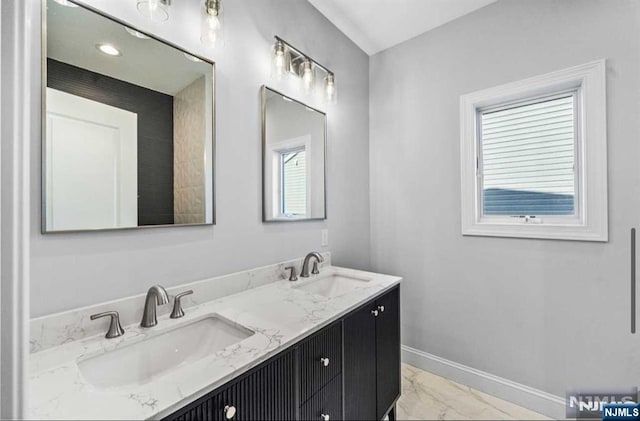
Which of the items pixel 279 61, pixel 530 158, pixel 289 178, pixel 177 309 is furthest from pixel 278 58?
pixel 530 158

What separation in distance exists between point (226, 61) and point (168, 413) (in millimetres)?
1389

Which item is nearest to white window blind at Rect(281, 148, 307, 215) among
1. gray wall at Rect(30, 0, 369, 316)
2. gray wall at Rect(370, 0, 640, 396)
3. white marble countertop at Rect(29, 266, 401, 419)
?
gray wall at Rect(30, 0, 369, 316)

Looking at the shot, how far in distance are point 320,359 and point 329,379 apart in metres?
0.12

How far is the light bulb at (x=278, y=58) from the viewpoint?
1558mm

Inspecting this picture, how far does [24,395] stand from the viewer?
0.50 m

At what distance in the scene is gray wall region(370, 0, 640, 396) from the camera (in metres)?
1.51

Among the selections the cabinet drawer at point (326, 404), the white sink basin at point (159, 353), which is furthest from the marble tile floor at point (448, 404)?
the white sink basin at point (159, 353)

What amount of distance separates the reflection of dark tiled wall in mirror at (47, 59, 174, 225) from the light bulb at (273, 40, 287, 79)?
2.07 feet

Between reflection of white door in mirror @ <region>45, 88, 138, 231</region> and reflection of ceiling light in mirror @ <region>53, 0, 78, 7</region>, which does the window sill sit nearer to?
reflection of white door in mirror @ <region>45, 88, 138, 231</region>

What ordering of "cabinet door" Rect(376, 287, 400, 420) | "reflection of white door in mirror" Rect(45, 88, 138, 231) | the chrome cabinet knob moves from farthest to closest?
"cabinet door" Rect(376, 287, 400, 420), "reflection of white door in mirror" Rect(45, 88, 138, 231), the chrome cabinet knob

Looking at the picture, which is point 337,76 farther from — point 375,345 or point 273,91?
point 375,345

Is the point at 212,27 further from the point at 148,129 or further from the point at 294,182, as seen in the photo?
the point at 294,182

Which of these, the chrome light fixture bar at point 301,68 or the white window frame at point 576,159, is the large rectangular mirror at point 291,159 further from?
the white window frame at point 576,159

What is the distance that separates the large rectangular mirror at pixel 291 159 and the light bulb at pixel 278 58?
11 centimetres
